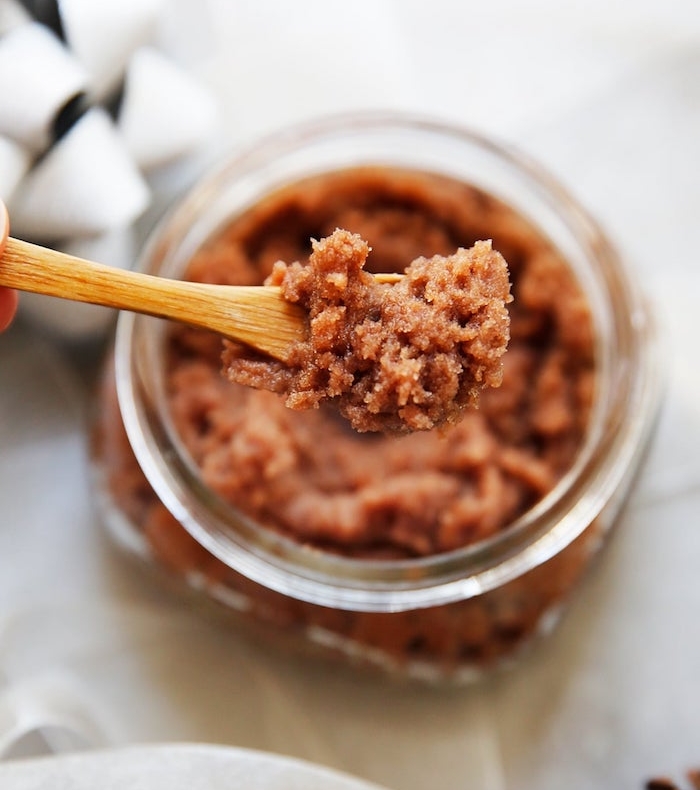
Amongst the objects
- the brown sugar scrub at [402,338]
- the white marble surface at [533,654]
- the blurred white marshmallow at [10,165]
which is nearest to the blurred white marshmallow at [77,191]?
the blurred white marshmallow at [10,165]

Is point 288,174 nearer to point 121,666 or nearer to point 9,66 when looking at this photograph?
point 9,66

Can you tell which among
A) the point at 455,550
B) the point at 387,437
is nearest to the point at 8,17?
the point at 387,437

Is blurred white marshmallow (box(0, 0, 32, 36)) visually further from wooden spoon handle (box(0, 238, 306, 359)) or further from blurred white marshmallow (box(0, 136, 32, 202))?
wooden spoon handle (box(0, 238, 306, 359))

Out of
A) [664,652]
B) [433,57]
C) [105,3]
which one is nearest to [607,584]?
[664,652]

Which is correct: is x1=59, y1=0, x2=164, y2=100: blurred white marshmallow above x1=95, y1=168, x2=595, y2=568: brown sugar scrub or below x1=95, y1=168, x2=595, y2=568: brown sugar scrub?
above

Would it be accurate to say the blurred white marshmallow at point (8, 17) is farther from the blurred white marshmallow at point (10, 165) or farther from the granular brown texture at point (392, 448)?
the granular brown texture at point (392, 448)

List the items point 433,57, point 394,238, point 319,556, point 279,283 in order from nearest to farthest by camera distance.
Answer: point 279,283, point 319,556, point 394,238, point 433,57

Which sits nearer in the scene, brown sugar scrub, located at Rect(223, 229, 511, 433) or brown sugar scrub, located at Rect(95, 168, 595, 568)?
brown sugar scrub, located at Rect(223, 229, 511, 433)

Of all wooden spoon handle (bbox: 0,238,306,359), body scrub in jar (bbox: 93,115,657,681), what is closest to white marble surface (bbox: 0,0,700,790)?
body scrub in jar (bbox: 93,115,657,681)

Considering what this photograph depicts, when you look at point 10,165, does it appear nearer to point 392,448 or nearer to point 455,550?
point 392,448
